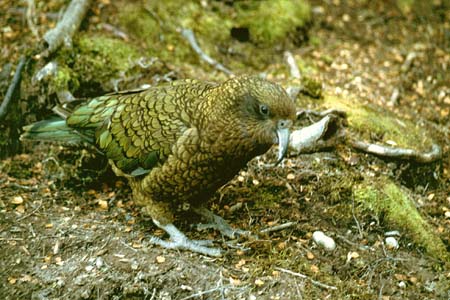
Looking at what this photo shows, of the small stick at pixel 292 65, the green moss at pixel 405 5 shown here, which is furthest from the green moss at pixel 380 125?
the green moss at pixel 405 5

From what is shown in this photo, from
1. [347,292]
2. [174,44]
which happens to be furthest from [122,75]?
[347,292]

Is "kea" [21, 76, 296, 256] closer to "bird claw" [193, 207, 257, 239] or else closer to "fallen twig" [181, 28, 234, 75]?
"bird claw" [193, 207, 257, 239]

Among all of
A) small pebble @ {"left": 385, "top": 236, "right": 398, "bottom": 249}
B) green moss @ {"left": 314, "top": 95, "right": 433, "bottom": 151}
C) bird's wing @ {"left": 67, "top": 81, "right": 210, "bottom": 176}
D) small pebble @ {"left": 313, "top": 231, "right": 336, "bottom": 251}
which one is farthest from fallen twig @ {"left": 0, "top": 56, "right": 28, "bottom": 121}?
small pebble @ {"left": 385, "top": 236, "right": 398, "bottom": 249}

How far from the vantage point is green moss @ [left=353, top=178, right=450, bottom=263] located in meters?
5.57

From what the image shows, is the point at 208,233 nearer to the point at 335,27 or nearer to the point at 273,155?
the point at 273,155

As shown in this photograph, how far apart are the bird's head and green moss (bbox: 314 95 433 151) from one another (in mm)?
2212

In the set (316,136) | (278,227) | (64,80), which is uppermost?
(64,80)

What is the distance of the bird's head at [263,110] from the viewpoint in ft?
14.6

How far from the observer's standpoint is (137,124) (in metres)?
5.24

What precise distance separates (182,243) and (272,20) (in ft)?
13.7

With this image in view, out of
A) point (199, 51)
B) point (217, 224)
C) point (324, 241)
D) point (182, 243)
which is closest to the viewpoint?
point (182, 243)

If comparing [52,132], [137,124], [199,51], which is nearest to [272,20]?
[199,51]

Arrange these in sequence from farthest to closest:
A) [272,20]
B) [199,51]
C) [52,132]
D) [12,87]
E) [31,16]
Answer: [272,20] → [199,51] → [31,16] → [12,87] → [52,132]

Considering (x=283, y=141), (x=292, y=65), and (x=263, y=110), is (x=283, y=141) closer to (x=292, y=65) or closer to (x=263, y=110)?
(x=263, y=110)
